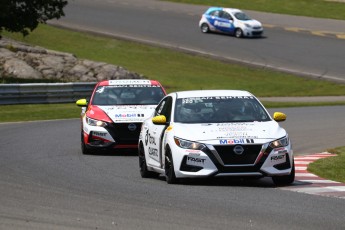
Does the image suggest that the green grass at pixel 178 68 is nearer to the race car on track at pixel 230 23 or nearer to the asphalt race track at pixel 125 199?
the race car on track at pixel 230 23

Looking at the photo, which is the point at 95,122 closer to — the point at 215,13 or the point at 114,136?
the point at 114,136

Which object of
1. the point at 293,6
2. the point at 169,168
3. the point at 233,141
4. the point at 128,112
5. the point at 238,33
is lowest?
the point at 293,6

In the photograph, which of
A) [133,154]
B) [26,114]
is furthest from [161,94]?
[26,114]

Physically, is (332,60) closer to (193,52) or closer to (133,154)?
(193,52)

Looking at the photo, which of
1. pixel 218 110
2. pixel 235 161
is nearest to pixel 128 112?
pixel 218 110

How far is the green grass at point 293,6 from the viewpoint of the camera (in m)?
58.4

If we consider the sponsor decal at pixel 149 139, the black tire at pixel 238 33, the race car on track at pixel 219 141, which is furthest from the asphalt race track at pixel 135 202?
the black tire at pixel 238 33

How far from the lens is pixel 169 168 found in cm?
1415

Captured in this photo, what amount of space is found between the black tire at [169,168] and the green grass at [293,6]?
145ft

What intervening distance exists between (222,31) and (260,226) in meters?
45.8

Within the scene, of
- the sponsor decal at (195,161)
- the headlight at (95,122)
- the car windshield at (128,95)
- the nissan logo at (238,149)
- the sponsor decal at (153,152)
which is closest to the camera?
the nissan logo at (238,149)

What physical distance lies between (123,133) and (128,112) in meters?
0.47

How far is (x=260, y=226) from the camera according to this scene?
9.87 m

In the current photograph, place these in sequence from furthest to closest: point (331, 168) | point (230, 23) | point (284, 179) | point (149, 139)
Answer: point (230, 23) < point (331, 168) < point (149, 139) < point (284, 179)
